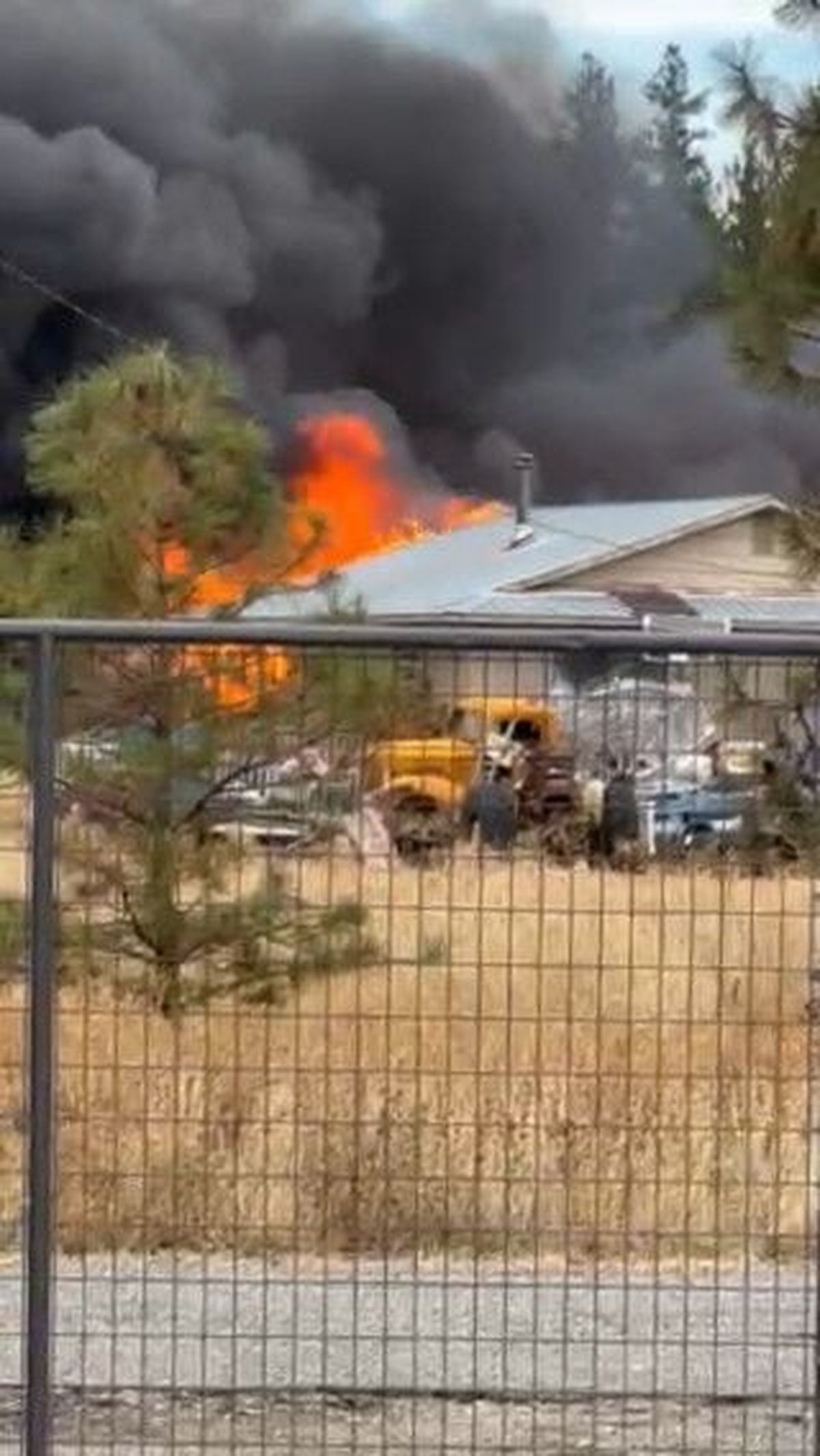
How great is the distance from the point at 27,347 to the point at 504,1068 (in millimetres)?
48039

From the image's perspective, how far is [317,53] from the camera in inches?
2212

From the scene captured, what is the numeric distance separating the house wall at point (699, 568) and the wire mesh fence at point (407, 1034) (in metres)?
29.4

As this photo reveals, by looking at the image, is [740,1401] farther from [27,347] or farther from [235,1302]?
[27,347]

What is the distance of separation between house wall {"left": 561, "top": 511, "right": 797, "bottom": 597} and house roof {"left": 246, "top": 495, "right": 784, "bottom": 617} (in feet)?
0.44

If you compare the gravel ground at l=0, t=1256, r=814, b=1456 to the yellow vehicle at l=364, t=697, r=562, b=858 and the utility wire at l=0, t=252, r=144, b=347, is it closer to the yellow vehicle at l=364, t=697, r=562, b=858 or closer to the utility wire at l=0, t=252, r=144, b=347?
the yellow vehicle at l=364, t=697, r=562, b=858

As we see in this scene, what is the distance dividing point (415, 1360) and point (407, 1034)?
1.21 meters

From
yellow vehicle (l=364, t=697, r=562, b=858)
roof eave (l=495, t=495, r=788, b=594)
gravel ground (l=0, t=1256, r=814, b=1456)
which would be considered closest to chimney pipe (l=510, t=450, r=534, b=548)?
roof eave (l=495, t=495, r=788, b=594)

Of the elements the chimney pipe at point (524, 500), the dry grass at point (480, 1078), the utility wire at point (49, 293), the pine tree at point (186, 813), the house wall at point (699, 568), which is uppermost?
the utility wire at point (49, 293)

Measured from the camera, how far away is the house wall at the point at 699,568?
39062mm

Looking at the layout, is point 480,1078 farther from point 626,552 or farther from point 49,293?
point 49,293

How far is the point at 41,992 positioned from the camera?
259 inches

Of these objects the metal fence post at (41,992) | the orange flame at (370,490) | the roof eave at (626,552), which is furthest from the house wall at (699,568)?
the metal fence post at (41,992)

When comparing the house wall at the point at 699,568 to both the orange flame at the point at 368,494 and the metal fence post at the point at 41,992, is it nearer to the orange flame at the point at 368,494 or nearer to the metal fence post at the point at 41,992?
the orange flame at the point at 368,494

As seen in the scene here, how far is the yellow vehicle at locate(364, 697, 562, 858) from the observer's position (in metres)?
6.54
